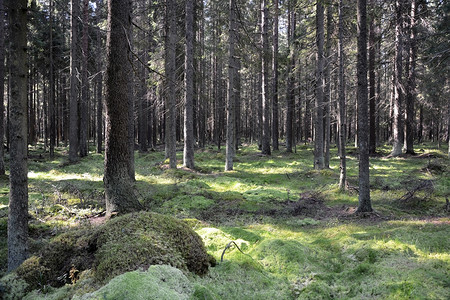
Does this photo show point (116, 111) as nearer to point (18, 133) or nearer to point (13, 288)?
point (18, 133)

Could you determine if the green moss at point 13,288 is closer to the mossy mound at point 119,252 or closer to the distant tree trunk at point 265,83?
the mossy mound at point 119,252

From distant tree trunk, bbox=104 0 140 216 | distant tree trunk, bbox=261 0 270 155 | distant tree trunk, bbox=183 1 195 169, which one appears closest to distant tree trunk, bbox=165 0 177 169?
distant tree trunk, bbox=183 1 195 169

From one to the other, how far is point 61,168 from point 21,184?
1451 centimetres

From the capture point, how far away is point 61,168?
17.6 m

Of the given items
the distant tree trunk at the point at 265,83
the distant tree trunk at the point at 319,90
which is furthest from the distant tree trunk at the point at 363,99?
the distant tree trunk at the point at 265,83

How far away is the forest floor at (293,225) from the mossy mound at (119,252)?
0.23 metres

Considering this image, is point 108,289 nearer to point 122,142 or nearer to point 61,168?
point 122,142

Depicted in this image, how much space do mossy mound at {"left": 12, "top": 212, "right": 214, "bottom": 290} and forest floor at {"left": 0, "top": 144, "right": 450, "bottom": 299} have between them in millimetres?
228

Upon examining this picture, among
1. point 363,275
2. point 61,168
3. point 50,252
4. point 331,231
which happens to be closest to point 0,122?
point 61,168

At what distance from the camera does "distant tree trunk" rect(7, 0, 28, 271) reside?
4418 mm

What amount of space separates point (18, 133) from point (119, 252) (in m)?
2.80

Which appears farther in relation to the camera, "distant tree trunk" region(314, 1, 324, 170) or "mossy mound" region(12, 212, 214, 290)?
"distant tree trunk" region(314, 1, 324, 170)

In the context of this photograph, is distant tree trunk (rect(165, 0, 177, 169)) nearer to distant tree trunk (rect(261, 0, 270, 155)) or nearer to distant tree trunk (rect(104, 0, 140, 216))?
distant tree trunk (rect(261, 0, 270, 155))

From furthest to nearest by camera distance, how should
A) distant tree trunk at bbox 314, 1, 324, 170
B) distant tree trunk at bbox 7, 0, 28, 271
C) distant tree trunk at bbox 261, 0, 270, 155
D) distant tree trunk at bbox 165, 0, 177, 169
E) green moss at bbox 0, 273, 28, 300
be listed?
distant tree trunk at bbox 261, 0, 270, 155
distant tree trunk at bbox 165, 0, 177, 169
distant tree trunk at bbox 314, 1, 324, 170
distant tree trunk at bbox 7, 0, 28, 271
green moss at bbox 0, 273, 28, 300
